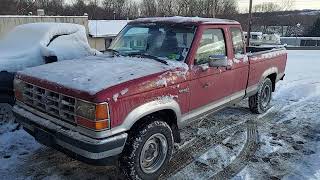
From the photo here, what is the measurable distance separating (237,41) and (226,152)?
1.93 metres

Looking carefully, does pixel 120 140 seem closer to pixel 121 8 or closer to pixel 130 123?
pixel 130 123

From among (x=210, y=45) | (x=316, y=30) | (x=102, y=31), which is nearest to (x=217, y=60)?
(x=210, y=45)

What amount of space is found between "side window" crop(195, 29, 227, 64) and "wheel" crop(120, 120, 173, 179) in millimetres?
1175

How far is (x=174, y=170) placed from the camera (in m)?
4.62

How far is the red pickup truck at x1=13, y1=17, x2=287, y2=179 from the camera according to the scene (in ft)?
12.0

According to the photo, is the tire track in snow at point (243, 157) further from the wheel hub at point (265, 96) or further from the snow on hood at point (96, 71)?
the snow on hood at point (96, 71)

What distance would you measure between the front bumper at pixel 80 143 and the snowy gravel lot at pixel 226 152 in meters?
0.64

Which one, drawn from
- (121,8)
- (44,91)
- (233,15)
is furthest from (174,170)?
(121,8)

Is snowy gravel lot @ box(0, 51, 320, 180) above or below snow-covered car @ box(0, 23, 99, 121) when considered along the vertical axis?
below

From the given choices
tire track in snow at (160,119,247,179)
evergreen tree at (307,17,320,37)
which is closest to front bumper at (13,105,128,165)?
tire track in snow at (160,119,247,179)

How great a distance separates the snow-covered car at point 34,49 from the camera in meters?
5.69

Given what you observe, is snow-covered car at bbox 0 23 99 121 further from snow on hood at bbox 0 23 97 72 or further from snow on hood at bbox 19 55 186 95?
snow on hood at bbox 19 55 186 95

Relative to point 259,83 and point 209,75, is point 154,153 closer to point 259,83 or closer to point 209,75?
point 209,75

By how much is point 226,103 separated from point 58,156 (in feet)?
8.94
